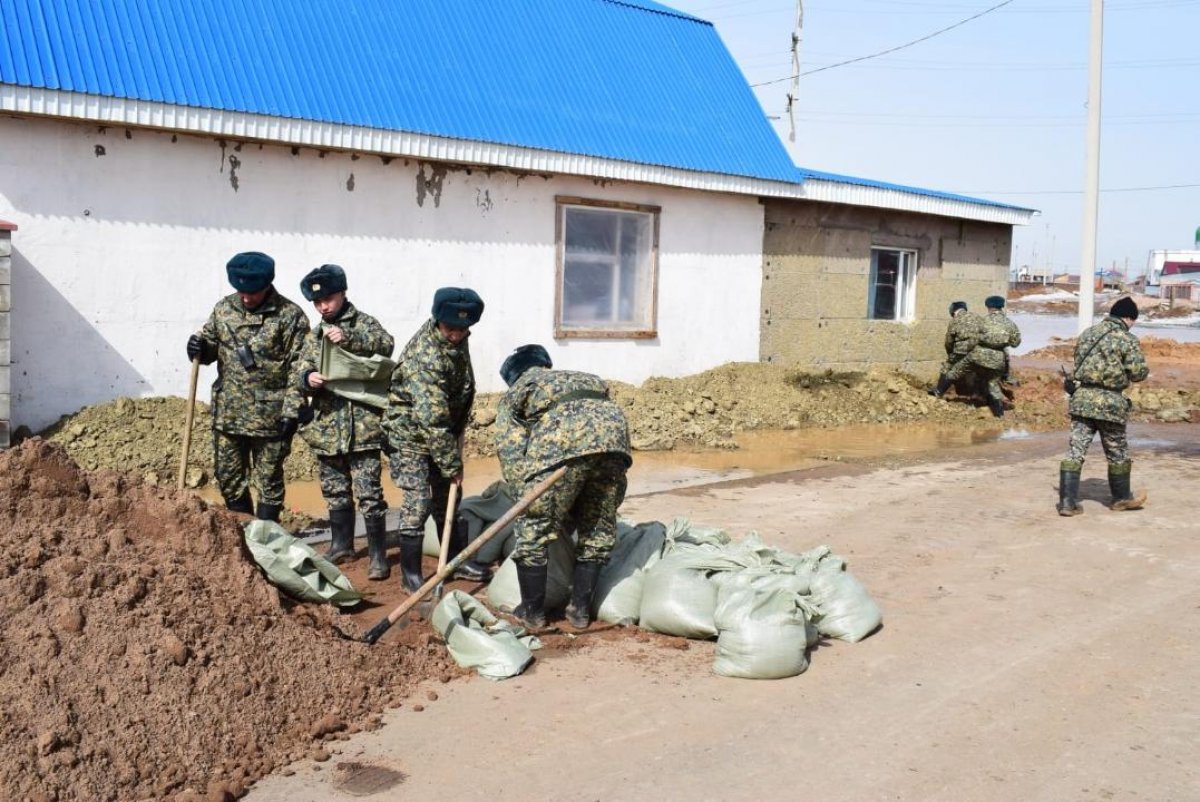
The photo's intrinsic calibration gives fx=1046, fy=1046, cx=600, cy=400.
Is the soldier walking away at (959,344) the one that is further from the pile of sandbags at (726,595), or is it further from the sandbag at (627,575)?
the sandbag at (627,575)

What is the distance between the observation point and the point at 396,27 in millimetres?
11711

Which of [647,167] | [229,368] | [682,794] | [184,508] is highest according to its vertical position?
[647,167]

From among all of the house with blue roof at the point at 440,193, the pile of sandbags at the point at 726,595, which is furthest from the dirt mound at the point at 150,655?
the house with blue roof at the point at 440,193

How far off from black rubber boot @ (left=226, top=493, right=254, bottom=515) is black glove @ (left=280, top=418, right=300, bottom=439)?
49 centimetres

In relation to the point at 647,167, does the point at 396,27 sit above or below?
above

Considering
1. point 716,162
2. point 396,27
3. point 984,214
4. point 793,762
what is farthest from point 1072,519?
point 984,214

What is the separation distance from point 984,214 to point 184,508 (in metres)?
15.3

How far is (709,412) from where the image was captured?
40.6ft

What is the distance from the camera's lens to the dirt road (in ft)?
11.7

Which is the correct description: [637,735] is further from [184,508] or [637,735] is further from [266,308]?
[266,308]

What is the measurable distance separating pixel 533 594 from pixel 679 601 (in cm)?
70

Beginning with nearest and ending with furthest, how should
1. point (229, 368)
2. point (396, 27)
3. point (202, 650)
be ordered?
point (202, 650), point (229, 368), point (396, 27)

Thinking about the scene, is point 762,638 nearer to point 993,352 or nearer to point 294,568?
point 294,568

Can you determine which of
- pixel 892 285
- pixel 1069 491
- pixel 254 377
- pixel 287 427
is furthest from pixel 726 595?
pixel 892 285
